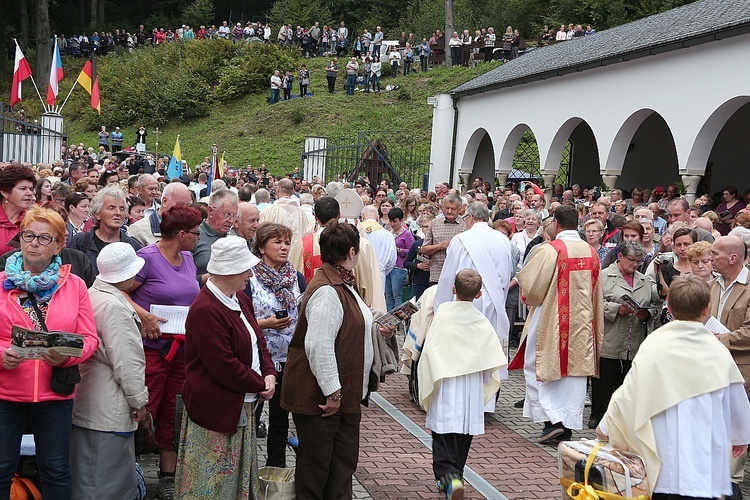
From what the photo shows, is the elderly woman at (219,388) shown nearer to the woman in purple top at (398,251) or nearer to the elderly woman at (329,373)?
the elderly woman at (329,373)

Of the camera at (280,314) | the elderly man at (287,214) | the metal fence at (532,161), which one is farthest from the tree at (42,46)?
the camera at (280,314)

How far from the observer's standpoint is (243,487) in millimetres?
5219

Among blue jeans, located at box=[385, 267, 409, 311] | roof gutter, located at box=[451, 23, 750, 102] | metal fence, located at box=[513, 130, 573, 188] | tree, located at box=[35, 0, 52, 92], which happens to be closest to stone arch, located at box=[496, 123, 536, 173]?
roof gutter, located at box=[451, 23, 750, 102]

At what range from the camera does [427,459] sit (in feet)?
24.2

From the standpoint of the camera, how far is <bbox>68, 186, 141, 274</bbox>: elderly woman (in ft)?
21.6

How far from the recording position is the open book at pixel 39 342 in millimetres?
4691

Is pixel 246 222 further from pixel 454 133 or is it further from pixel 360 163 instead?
pixel 454 133

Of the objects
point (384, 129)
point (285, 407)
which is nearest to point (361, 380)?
point (285, 407)

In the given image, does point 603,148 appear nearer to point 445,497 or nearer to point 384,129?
point 445,497

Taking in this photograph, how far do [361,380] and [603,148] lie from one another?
15.7 metres

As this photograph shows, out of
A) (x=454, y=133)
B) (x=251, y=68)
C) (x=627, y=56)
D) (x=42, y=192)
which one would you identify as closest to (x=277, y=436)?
(x=42, y=192)

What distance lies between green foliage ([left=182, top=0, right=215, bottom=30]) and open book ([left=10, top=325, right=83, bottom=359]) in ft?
202

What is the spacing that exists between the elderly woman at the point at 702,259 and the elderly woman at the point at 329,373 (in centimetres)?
315

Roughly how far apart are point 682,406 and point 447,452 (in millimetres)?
2031
